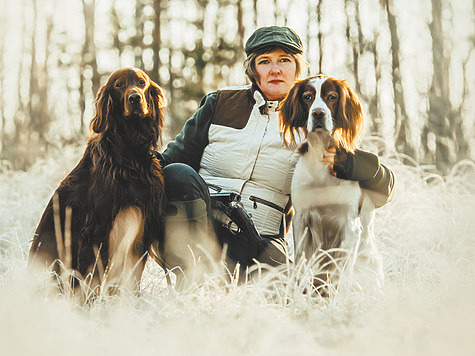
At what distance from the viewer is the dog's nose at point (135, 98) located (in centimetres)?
245

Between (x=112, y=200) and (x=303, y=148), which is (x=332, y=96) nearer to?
(x=303, y=148)

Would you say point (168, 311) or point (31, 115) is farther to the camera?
point (31, 115)

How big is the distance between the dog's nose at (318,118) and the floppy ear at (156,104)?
762mm

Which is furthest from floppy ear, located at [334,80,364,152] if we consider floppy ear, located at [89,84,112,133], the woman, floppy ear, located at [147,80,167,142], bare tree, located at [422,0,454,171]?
bare tree, located at [422,0,454,171]

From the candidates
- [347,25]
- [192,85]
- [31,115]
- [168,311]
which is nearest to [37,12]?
[31,115]

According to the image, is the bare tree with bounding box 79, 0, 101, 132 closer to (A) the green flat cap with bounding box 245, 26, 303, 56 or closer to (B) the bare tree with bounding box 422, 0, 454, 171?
(B) the bare tree with bounding box 422, 0, 454, 171

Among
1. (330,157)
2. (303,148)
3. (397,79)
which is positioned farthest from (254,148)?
(397,79)

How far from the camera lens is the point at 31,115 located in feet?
44.0

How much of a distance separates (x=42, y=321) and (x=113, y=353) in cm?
35

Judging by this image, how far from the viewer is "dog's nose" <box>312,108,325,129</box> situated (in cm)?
250

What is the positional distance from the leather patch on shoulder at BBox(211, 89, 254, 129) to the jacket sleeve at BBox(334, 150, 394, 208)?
0.65m

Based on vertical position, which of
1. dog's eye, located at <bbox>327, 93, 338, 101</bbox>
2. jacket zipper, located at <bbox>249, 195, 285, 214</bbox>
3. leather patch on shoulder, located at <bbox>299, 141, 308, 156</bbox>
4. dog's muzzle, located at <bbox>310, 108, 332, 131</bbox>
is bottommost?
jacket zipper, located at <bbox>249, 195, 285, 214</bbox>

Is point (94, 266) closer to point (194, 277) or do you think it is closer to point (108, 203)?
point (108, 203)

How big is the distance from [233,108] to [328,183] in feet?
2.52
